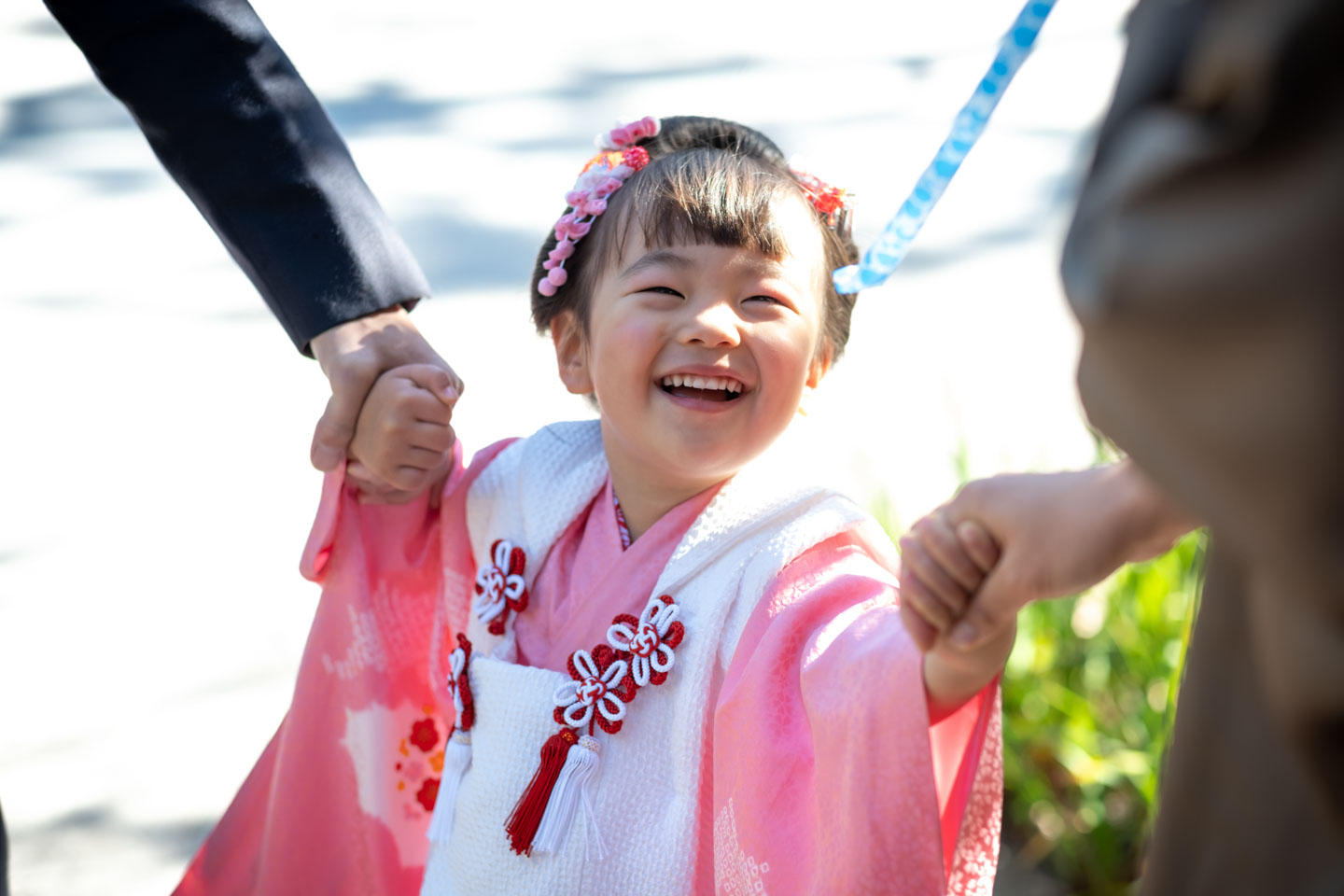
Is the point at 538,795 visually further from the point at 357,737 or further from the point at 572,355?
the point at 572,355

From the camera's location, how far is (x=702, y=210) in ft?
4.58

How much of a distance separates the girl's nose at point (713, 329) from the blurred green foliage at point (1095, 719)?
0.83 metres

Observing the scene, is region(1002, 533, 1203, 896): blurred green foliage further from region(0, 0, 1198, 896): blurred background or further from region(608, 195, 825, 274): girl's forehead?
region(608, 195, 825, 274): girl's forehead

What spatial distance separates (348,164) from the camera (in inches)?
63.1

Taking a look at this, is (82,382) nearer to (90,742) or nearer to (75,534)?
(75,534)

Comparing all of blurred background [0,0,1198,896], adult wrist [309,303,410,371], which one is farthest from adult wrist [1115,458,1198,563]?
adult wrist [309,303,410,371]

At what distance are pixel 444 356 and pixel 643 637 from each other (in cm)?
212

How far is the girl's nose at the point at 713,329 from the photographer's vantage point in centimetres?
134

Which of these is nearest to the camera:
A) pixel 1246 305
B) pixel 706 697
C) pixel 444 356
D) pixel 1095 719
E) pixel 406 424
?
pixel 1246 305

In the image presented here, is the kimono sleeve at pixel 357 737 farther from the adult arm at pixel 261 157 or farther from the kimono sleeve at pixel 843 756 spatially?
the kimono sleeve at pixel 843 756

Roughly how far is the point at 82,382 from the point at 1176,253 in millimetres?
3028

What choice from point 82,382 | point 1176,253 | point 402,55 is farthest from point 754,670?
point 402,55

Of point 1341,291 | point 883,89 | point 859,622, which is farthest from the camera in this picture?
point 883,89

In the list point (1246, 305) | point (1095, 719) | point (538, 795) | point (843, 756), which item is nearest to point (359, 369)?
point (538, 795)
